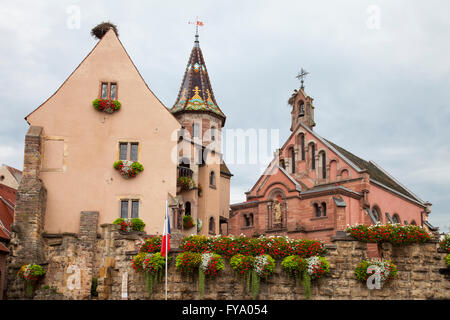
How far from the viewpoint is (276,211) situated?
1784 inches

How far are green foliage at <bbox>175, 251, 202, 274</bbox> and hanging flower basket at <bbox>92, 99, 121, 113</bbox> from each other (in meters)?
13.1

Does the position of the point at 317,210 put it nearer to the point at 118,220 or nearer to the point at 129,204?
the point at 129,204

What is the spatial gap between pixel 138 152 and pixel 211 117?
11452mm

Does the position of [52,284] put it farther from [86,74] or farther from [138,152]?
[86,74]

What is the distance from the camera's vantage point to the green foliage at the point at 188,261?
73.3 feet

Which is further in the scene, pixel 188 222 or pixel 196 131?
pixel 196 131

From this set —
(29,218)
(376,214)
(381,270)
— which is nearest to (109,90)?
(29,218)

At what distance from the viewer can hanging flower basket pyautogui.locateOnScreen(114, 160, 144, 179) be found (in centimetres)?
3177

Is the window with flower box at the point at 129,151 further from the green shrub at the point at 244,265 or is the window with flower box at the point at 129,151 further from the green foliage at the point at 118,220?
the green shrub at the point at 244,265

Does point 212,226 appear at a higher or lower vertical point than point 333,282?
Answer: higher

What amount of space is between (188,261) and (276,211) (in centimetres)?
2369

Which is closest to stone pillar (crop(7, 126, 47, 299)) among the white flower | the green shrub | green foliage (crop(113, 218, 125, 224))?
green foliage (crop(113, 218, 125, 224))

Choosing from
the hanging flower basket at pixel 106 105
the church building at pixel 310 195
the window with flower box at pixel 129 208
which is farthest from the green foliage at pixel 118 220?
the church building at pixel 310 195

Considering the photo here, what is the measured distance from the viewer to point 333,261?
22.2 meters
